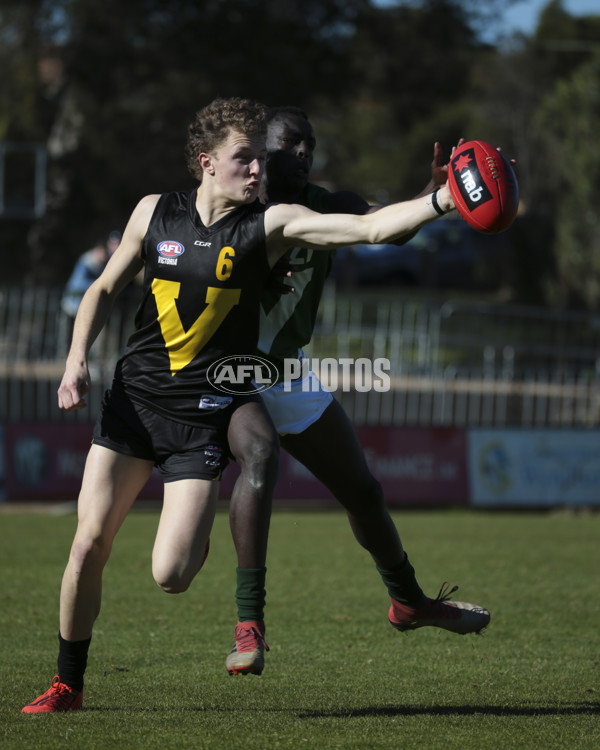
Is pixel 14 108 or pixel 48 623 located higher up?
pixel 14 108

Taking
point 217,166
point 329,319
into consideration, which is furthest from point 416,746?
point 329,319

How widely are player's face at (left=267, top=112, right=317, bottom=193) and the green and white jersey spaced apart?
0.09m

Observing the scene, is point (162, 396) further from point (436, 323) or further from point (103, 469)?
point (436, 323)

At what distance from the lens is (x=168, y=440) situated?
441 cm

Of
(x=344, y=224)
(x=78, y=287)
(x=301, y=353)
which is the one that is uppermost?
(x=78, y=287)

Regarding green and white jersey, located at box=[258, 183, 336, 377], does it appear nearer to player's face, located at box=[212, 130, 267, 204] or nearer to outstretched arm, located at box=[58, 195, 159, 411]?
player's face, located at box=[212, 130, 267, 204]

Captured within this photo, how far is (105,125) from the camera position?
75.8ft

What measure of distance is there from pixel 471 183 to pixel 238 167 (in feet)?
3.21

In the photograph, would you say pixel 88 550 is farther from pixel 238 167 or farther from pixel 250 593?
pixel 238 167

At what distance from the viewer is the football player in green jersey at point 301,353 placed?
16.0 feet

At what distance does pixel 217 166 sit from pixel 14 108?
21.3 meters

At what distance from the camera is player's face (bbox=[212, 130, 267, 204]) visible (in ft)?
14.4

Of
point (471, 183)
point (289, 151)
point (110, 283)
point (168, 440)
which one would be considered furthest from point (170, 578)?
point (289, 151)

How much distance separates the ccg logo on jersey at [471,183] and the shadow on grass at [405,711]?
6.97ft
